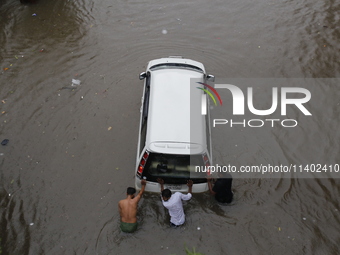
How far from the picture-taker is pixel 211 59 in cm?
1079

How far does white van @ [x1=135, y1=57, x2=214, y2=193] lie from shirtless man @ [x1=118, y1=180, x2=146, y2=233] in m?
0.39

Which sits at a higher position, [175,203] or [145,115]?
[145,115]

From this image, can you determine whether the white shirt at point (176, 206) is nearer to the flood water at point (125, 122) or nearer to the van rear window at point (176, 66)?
the flood water at point (125, 122)

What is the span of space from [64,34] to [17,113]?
167 inches

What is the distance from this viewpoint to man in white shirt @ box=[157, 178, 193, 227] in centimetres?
589

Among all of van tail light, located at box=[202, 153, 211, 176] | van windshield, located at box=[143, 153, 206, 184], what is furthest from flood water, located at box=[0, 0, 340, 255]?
van tail light, located at box=[202, 153, 211, 176]

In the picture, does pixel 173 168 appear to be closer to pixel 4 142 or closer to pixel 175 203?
pixel 175 203

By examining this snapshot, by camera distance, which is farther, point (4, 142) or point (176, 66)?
point (4, 142)

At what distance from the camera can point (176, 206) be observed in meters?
6.06

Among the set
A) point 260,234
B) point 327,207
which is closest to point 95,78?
A: point 260,234

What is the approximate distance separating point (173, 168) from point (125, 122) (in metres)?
3.10

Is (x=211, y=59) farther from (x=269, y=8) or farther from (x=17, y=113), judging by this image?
(x=17, y=113)
